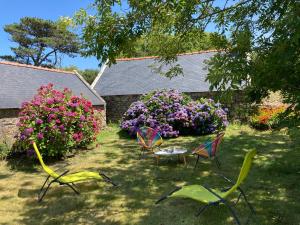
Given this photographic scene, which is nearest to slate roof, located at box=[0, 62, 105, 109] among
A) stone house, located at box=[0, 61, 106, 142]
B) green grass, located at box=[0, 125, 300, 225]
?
stone house, located at box=[0, 61, 106, 142]

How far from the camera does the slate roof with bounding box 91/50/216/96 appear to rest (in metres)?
19.2

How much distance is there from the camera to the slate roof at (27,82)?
42.3 feet

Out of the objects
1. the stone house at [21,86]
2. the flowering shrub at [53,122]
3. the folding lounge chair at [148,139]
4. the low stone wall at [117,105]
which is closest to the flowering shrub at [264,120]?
the folding lounge chair at [148,139]

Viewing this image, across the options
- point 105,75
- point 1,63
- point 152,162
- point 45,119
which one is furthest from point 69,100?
point 105,75

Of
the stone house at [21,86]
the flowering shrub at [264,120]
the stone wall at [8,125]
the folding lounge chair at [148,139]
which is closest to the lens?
the folding lounge chair at [148,139]

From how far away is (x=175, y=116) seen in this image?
1552cm

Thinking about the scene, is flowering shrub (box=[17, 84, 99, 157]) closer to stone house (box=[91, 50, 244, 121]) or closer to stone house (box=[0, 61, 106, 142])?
stone house (box=[0, 61, 106, 142])

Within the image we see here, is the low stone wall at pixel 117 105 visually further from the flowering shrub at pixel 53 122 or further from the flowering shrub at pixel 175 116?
the flowering shrub at pixel 53 122

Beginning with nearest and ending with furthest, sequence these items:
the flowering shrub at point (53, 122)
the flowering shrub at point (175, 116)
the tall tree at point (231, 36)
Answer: the tall tree at point (231, 36), the flowering shrub at point (53, 122), the flowering shrub at point (175, 116)

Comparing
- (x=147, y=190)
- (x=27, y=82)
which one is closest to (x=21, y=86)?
(x=27, y=82)

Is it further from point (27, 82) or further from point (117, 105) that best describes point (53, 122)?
point (117, 105)

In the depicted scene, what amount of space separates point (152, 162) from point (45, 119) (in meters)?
3.82

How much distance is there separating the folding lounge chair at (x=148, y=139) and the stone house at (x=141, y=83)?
7048 mm

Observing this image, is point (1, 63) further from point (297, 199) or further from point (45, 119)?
point (297, 199)
